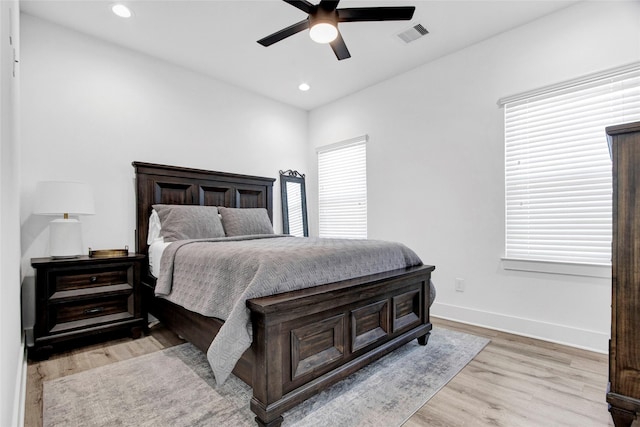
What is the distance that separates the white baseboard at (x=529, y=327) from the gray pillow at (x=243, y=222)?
2.19m

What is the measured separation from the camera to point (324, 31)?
2.24 meters

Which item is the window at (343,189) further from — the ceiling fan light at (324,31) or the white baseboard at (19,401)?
the white baseboard at (19,401)

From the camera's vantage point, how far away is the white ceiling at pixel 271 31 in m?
2.66

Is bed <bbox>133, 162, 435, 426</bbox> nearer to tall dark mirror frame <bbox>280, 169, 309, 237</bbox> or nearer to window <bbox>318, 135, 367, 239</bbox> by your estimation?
window <bbox>318, 135, 367, 239</bbox>

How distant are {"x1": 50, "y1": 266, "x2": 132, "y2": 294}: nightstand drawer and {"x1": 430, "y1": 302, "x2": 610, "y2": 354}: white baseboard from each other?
3.16 metres

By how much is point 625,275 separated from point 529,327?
1860 mm

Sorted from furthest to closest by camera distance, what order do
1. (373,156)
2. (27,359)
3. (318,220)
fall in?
(318,220)
(373,156)
(27,359)

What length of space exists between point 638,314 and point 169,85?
4.23m

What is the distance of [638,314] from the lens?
1.23 metres

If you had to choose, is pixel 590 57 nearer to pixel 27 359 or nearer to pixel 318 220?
pixel 318 220

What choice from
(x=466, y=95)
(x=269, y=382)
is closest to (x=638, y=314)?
(x=269, y=382)

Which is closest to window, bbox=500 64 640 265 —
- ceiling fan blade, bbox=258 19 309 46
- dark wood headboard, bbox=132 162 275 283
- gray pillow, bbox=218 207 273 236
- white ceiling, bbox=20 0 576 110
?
white ceiling, bbox=20 0 576 110

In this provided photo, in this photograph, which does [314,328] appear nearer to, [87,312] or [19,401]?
[19,401]

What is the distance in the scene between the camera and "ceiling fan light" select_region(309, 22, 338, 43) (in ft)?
7.15
